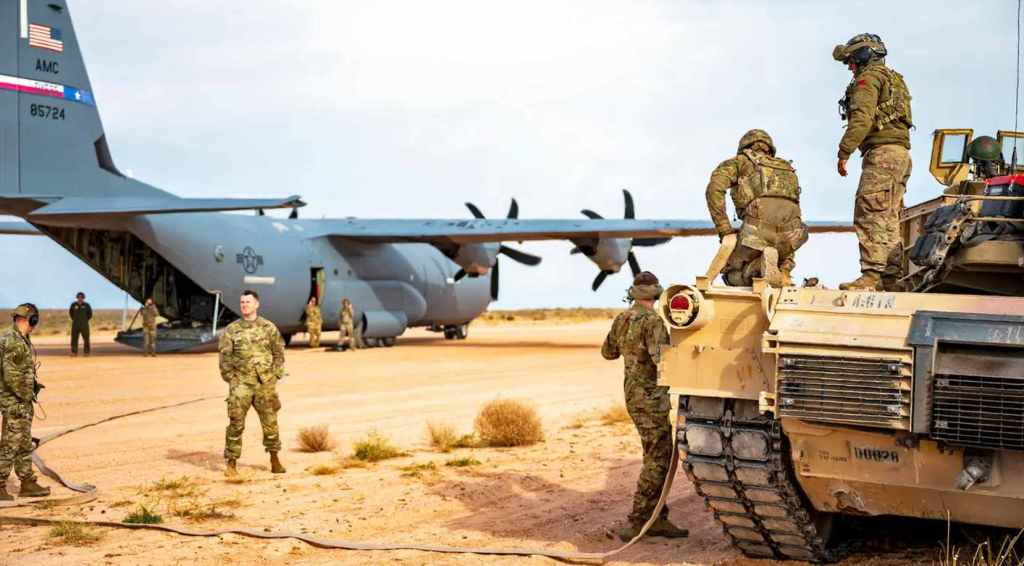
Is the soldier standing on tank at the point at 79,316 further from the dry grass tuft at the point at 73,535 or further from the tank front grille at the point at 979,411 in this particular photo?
the tank front grille at the point at 979,411

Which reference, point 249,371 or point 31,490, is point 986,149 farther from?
point 31,490

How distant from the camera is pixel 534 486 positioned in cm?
1082

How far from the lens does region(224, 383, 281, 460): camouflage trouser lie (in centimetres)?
1126

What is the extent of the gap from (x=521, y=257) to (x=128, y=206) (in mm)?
14904

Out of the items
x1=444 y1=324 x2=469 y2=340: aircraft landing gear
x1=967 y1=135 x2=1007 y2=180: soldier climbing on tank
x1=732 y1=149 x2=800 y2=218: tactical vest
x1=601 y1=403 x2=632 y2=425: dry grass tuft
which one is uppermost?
x1=967 y1=135 x2=1007 y2=180: soldier climbing on tank

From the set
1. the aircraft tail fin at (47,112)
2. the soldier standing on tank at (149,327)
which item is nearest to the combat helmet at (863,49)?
the aircraft tail fin at (47,112)

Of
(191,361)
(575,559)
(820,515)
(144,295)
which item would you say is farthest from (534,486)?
(144,295)

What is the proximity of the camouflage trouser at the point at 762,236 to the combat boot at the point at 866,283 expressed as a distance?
0.60 metres

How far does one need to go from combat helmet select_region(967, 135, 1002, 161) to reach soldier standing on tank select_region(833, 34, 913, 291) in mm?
1163

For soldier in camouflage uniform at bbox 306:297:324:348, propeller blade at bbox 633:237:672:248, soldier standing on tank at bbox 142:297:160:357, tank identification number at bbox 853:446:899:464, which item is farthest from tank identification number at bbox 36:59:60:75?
tank identification number at bbox 853:446:899:464

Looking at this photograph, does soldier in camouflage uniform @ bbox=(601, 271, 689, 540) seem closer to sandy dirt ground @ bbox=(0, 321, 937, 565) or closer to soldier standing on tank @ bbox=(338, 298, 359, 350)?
sandy dirt ground @ bbox=(0, 321, 937, 565)

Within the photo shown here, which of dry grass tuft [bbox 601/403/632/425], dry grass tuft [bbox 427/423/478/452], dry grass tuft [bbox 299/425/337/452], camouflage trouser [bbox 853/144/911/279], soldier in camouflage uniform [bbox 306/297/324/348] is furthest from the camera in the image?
soldier in camouflage uniform [bbox 306/297/324/348]

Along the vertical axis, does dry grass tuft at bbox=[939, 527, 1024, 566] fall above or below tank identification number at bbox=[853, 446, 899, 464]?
below

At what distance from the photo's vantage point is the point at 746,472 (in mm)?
6793
